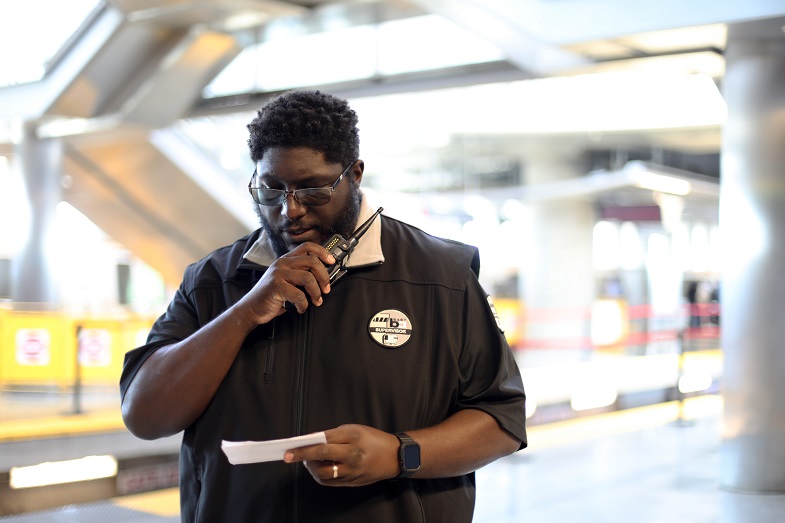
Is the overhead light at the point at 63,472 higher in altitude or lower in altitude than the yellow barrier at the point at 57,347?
lower

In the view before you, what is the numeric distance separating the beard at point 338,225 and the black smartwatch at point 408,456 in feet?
1.49

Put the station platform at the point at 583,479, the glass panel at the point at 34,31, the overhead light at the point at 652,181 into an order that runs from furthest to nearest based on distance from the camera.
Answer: the overhead light at the point at 652,181, the glass panel at the point at 34,31, the station platform at the point at 583,479

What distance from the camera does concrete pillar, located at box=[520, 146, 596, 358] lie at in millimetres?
21469

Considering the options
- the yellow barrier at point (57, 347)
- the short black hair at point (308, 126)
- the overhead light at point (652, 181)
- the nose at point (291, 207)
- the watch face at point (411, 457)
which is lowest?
the yellow barrier at point (57, 347)

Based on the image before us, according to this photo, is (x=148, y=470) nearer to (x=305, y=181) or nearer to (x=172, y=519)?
(x=172, y=519)

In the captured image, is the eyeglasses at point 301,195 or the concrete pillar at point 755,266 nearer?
the eyeglasses at point 301,195

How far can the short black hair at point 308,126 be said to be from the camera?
1949 millimetres

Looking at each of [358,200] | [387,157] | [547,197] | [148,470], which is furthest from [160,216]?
[358,200]

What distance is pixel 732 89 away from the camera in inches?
326

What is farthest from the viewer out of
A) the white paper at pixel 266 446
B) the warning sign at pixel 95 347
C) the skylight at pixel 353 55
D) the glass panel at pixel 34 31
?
the glass panel at pixel 34 31

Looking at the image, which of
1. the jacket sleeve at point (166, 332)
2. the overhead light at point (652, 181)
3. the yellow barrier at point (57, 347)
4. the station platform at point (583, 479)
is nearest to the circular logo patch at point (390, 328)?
the jacket sleeve at point (166, 332)

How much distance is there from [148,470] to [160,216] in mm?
11754

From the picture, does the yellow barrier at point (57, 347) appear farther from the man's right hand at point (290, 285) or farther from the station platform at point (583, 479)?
the man's right hand at point (290, 285)

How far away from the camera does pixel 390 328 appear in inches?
75.5
